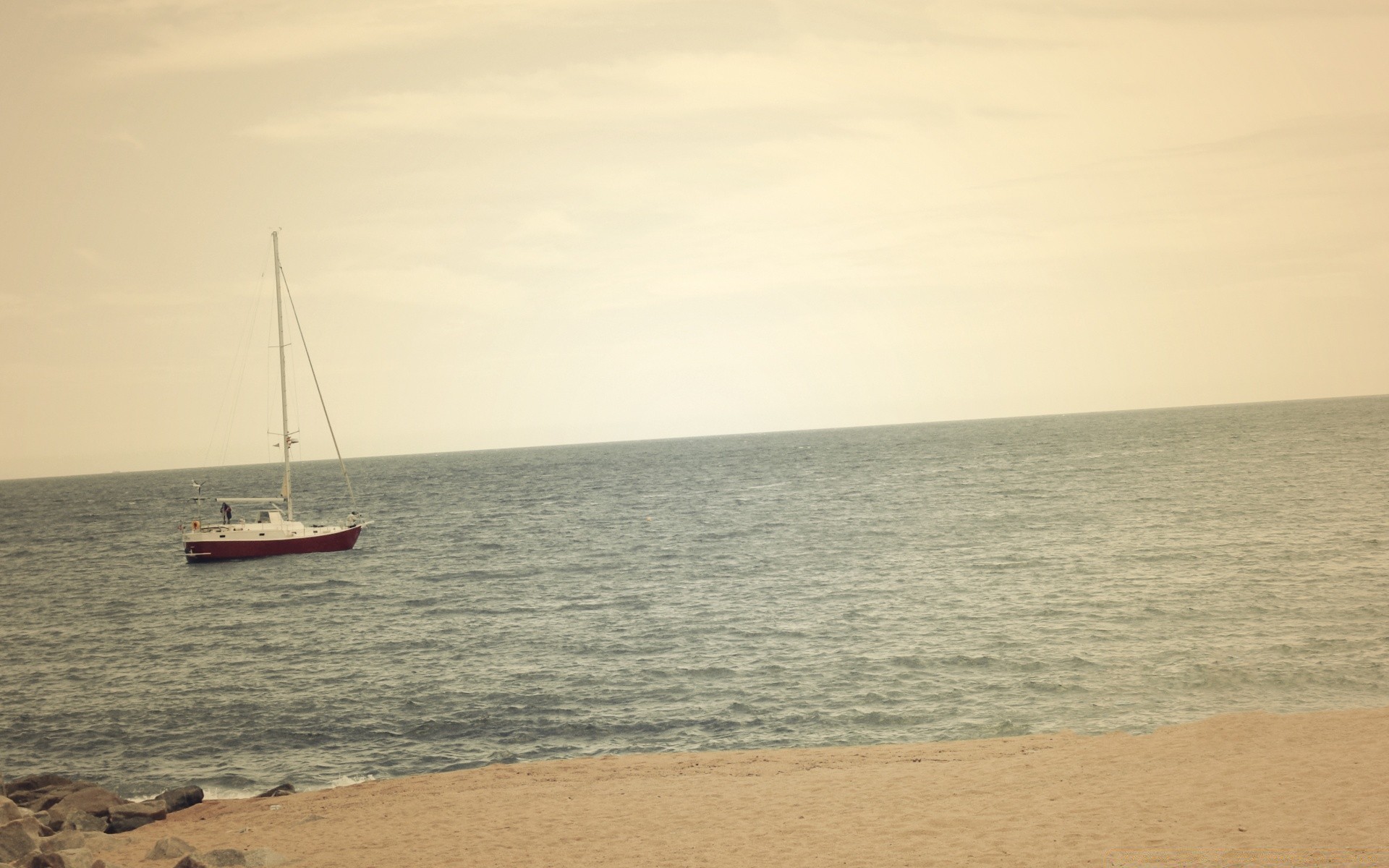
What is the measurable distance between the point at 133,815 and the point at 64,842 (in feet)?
9.96

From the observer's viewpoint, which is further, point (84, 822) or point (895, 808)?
point (84, 822)

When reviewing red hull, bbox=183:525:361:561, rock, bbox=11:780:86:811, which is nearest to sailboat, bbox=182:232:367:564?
red hull, bbox=183:525:361:561

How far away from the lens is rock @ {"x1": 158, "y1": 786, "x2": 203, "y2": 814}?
17094mm

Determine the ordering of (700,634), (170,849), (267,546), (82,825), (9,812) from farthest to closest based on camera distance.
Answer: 1. (267,546)
2. (700,634)
3. (82,825)
4. (9,812)
5. (170,849)

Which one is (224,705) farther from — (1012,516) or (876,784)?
(1012,516)

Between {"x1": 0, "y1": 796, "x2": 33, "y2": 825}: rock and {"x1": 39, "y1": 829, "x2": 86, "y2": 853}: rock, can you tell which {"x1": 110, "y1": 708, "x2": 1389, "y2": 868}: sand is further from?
{"x1": 0, "y1": 796, "x2": 33, "y2": 825}: rock

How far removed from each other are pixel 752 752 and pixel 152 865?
34.7 feet

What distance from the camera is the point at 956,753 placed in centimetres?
1742

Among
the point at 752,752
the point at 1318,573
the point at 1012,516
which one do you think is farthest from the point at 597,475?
the point at 752,752

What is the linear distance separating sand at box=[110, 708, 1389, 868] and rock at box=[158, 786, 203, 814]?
218 millimetres

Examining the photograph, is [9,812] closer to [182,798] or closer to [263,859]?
[182,798]

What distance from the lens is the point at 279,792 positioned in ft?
58.9

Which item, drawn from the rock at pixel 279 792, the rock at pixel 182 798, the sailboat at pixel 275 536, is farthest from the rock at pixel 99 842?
the sailboat at pixel 275 536

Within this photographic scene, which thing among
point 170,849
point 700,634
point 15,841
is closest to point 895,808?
point 170,849
